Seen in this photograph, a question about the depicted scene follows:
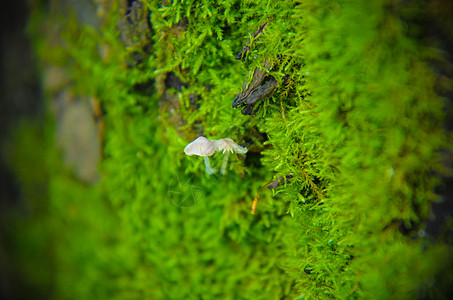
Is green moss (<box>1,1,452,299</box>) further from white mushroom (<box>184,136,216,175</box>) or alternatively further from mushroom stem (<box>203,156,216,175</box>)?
white mushroom (<box>184,136,216,175</box>)

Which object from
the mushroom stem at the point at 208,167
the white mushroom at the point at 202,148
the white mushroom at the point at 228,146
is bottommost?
the mushroom stem at the point at 208,167

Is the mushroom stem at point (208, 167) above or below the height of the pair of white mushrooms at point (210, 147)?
below

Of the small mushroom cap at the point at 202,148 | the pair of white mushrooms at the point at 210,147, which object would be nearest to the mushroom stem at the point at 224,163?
the pair of white mushrooms at the point at 210,147

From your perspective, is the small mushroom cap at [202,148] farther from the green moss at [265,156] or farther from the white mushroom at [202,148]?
the green moss at [265,156]

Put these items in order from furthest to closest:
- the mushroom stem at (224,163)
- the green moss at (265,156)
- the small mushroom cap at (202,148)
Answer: the mushroom stem at (224,163), the small mushroom cap at (202,148), the green moss at (265,156)

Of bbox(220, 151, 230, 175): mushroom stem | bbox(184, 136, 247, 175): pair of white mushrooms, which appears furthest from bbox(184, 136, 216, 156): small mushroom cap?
bbox(220, 151, 230, 175): mushroom stem

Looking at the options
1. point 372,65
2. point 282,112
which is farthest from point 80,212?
point 372,65

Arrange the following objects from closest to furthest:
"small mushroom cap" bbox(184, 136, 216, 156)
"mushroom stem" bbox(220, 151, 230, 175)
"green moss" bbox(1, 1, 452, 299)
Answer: "green moss" bbox(1, 1, 452, 299) → "small mushroom cap" bbox(184, 136, 216, 156) → "mushroom stem" bbox(220, 151, 230, 175)

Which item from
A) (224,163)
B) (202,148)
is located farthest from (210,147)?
A: (224,163)

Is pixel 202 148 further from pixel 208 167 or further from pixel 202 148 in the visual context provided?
pixel 208 167

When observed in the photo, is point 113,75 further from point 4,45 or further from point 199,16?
point 4,45
